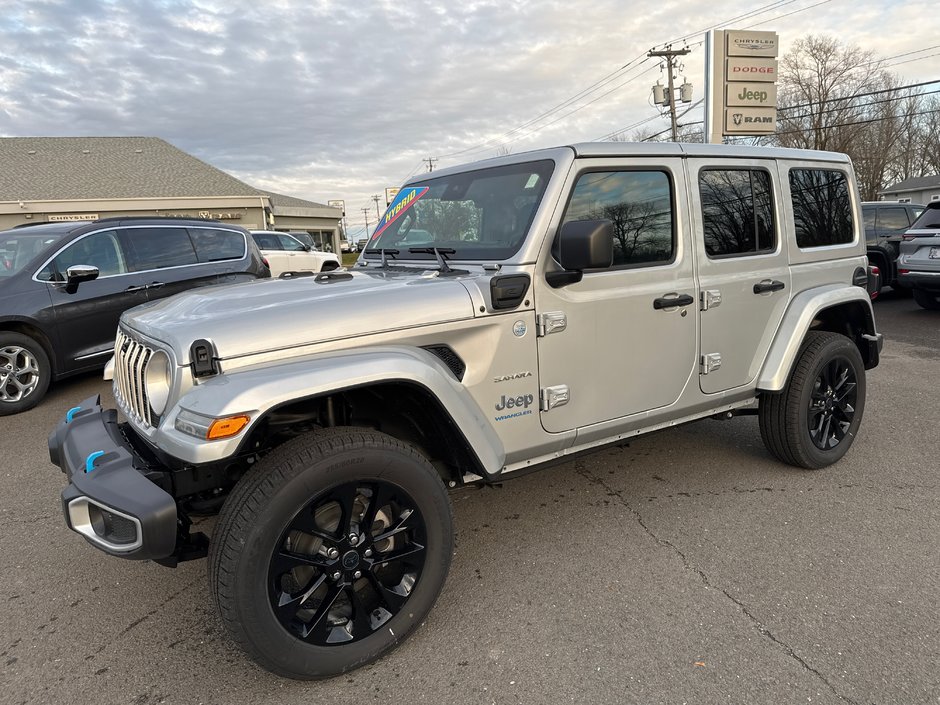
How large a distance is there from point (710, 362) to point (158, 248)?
5927 mm

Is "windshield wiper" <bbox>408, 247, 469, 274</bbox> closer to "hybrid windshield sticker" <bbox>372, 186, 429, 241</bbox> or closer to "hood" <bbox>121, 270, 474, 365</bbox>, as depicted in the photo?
"hood" <bbox>121, 270, 474, 365</bbox>

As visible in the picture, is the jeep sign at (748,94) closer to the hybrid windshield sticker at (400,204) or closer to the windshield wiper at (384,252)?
the hybrid windshield sticker at (400,204)

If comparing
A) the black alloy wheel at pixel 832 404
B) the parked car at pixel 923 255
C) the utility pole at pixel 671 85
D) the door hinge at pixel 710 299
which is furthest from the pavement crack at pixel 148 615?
the utility pole at pixel 671 85

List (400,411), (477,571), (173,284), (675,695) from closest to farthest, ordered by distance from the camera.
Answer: (675,695)
(400,411)
(477,571)
(173,284)

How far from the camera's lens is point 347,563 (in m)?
2.27

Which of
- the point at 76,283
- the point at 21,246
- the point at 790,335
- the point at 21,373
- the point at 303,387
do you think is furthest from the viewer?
the point at 21,246

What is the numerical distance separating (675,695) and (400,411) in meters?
1.49

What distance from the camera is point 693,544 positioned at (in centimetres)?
318

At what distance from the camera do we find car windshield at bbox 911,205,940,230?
9.26 m

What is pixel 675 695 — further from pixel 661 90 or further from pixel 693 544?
pixel 661 90

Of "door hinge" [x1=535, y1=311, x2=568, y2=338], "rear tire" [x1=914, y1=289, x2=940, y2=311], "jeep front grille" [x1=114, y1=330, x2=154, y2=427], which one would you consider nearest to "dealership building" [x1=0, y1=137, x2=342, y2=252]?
"rear tire" [x1=914, y1=289, x2=940, y2=311]

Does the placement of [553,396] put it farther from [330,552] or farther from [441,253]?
[330,552]

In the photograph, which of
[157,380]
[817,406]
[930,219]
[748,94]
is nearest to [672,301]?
[817,406]

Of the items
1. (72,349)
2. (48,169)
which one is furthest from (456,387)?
(48,169)
